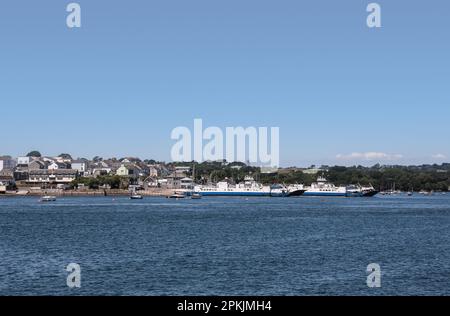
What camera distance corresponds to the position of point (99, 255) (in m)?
41.2

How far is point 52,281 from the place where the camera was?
30266mm

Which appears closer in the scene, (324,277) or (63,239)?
(324,277)

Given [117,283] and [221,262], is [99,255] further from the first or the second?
[117,283]

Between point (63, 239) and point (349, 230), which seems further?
point (349, 230)

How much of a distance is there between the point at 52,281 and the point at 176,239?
22389 mm

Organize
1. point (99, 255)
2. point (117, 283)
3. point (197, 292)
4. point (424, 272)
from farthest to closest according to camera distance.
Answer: point (99, 255)
point (424, 272)
point (117, 283)
point (197, 292)

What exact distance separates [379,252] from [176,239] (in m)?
16.7
